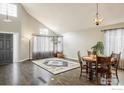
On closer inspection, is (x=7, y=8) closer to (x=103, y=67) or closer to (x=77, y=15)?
(x=77, y=15)

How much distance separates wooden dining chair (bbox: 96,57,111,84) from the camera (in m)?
2.83

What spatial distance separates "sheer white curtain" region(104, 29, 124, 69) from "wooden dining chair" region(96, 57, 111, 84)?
17cm

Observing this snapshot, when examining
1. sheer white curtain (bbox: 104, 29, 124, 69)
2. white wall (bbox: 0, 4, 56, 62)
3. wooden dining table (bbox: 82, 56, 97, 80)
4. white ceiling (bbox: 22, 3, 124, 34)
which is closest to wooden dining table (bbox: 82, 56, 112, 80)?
wooden dining table (bbox: 82, 56, 97, 80)

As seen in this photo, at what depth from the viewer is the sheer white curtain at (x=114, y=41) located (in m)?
2.60

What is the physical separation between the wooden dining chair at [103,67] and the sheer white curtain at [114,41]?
168mm

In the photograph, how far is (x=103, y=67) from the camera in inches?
116

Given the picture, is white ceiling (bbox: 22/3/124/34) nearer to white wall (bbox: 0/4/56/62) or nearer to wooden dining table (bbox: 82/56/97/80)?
wooden dining table (bbox: 82/56/97/80)

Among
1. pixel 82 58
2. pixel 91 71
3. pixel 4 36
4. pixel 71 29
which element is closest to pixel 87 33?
pixel 71 29

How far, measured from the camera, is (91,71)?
126 inches

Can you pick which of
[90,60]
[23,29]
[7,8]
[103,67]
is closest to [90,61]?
[90,60]

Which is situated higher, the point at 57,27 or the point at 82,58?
the point at 57,27

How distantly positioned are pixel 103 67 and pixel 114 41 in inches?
26.2
